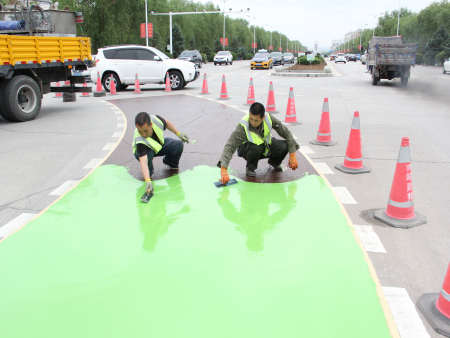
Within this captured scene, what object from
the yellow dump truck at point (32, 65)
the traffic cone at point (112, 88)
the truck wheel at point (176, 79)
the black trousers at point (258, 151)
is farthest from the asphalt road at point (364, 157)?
the truck wheel at point (176, 79)

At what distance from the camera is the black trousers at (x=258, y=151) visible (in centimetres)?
546

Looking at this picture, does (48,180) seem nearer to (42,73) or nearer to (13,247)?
(13,247)

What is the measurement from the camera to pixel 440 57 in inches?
2036

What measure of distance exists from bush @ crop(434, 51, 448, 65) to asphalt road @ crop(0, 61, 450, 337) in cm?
4339

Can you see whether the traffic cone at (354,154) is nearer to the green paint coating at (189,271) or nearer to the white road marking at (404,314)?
the green paint coating at (189,271)

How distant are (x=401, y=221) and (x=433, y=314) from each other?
157 centimetres

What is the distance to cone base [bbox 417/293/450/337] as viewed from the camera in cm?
265

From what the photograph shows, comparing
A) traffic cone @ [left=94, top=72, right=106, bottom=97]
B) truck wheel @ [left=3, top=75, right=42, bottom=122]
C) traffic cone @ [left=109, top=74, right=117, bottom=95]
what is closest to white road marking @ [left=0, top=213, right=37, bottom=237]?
truck wheel @ [left=3, top=75, right=42, bottom=122]

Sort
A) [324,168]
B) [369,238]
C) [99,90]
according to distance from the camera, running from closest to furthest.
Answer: [369,238] → [324,168] → [99,90]

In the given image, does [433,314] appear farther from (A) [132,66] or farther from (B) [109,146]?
(A) [132,66]

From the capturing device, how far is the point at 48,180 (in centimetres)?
586

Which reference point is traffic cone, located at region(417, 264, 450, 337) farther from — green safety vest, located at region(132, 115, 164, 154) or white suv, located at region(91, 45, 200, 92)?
white suv, located at region(91, 45, 200, 92)

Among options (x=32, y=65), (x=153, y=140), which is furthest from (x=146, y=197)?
(x=32, y=65)

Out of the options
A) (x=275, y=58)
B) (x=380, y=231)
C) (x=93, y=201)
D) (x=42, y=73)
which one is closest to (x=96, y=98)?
(x=42, y=73)
